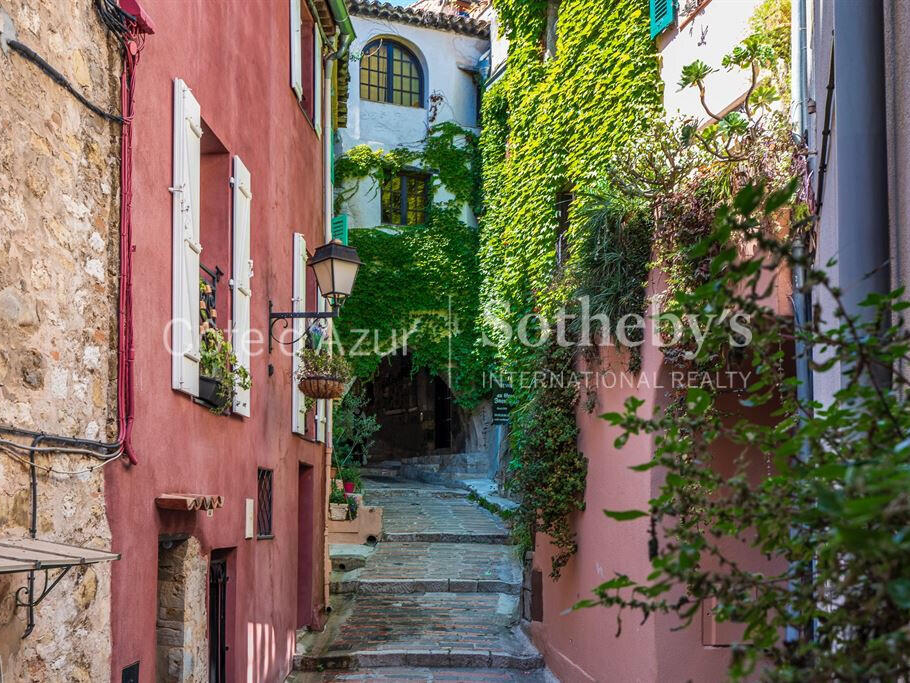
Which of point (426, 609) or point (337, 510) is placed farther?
point (337, 510)

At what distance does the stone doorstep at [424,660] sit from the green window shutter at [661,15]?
5.67 metres

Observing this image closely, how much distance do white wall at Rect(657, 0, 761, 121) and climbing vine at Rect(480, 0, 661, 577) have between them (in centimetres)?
22

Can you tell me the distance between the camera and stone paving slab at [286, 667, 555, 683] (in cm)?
888

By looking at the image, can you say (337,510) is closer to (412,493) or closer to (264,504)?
(412,493)

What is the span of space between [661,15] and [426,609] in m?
6.40

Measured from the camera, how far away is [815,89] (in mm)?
5785

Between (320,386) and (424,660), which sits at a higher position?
(320,386)

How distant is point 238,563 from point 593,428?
2909 mm

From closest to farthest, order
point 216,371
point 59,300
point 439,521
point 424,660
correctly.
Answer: point 59,300 < point 216,371 < point 424,660 < point 439,521

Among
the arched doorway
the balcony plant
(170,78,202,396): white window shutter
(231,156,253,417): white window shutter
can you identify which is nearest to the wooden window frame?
the arched doorway

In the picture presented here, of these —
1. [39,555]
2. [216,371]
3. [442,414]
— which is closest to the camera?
Answer: [39,555]

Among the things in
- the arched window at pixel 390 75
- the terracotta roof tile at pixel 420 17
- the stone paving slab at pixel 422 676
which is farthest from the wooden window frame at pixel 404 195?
the stone paving slab at pixel 422 676

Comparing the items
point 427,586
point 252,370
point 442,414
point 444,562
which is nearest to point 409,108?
point 442,414

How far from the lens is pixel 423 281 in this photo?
61.6 feet
